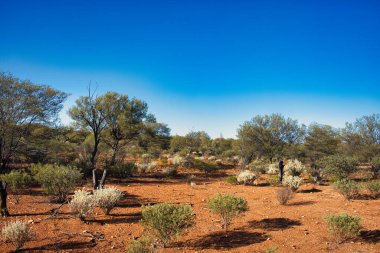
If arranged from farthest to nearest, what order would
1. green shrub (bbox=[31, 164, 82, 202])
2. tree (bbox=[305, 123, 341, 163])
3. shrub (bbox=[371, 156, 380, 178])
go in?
tree (bbox=[305, 123, 341, 163]) < shrub (bbox=[371, 156, 380, 178]) < green shrub (bbox=[31, 164, 82, 202])

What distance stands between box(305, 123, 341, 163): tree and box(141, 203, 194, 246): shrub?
23.0m

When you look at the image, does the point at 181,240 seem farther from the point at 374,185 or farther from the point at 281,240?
the point at 374,185

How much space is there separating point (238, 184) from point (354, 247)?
48.4 ft

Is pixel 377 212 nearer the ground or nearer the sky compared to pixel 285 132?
nearer the ground

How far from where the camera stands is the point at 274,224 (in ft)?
32.8

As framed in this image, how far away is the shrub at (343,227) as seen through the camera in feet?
25.7

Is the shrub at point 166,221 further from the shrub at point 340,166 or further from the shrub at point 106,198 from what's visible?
the shrub at point 340,166

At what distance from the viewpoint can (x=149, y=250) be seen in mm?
6477

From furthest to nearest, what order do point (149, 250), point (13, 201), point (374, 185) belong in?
point (374, 185), point (13, 201), point (149, 250)

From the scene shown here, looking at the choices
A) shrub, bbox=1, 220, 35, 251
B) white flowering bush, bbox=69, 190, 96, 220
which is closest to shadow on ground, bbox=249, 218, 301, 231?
white flowering bush, bbox=69, 190, 96, 220

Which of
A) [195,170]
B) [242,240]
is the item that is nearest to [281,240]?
[242,240]

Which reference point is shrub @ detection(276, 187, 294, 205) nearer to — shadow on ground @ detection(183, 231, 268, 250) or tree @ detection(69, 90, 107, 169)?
shadow on ground @ detection(183, 231, 268, 250)

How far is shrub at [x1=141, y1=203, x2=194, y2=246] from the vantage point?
25.3ft

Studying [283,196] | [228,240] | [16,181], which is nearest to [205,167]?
[283,196]
